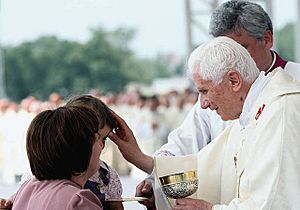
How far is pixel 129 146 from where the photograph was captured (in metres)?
2.85

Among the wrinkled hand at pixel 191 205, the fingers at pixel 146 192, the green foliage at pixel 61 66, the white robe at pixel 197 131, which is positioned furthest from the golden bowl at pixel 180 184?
the green foliage at pixel 61 66

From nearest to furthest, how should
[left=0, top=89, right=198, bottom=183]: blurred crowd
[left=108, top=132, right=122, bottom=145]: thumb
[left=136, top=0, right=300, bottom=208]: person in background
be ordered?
[left=108, top=132, right=122, bottom=145]: thumb < [left=136, top=0, right=300, bottom=208]: person in background < [left=0, top=89, right=198, bottom=183]: blurred crowd

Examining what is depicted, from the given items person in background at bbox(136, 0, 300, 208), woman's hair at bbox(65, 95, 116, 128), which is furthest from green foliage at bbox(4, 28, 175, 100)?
woman's hair at bbox(65, 95, 116, 128)

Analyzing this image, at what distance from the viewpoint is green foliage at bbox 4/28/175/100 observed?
2859 centimetres

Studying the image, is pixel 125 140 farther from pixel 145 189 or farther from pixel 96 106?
pixel 96 106

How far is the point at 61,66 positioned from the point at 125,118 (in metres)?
17.6

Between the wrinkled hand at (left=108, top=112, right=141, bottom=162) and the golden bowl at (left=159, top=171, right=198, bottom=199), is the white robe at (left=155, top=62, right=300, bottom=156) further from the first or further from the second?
the golden bowl at (left=159, top=171, right=198, bottom=199)

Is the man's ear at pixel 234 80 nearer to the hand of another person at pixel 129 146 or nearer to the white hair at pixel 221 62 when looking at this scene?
the white hair at pixel 221 62

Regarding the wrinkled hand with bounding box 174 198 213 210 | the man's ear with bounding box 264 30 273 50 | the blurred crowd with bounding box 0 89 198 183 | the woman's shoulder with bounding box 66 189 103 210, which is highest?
the man's ear with bounding box 264 30 273 50

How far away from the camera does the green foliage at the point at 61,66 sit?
93.8 ft

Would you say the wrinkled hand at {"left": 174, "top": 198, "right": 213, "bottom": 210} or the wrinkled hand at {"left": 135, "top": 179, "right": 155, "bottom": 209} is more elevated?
the wrinkled hand at {"left": 174, "top": 198, "right": 213, "bottom": 210}

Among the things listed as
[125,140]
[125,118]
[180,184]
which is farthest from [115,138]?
[125,118]

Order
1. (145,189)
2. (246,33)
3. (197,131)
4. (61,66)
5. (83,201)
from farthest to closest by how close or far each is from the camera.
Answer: (61,66), (197,131), (246,33), (145,189), (83,201)

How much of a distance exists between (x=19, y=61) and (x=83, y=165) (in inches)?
1062
